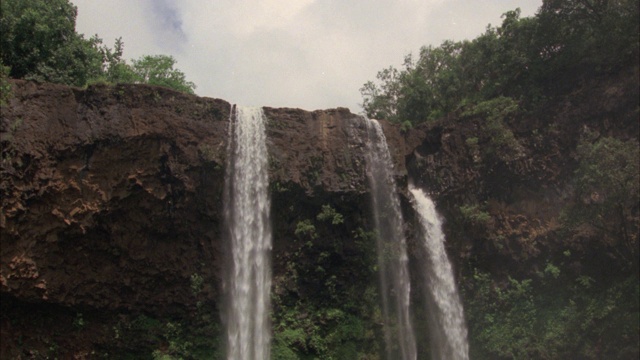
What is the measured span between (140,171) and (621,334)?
15.8 meters

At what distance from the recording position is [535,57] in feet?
68.5

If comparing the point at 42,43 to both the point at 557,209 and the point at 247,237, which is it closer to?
the point at 247,237

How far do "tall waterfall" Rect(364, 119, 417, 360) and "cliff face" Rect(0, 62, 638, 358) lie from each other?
0.40m

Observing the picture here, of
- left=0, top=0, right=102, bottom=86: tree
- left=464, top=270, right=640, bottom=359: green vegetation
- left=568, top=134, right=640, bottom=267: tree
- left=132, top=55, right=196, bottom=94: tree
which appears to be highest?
left=132, top=55, right=196, bottom=94: tree

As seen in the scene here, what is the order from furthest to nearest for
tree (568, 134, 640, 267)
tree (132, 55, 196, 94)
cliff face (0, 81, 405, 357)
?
tree (132, 55, 196, 94), tree (568, 134, 640, 267), cliff face (0, 81, 405, 357)

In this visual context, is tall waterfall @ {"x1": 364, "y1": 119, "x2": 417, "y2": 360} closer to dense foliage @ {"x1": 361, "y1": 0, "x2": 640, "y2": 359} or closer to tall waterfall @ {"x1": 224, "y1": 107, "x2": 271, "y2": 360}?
dense foliage @ {"x1": 361, "y1": 0, "x2": 640, "y2": 359}

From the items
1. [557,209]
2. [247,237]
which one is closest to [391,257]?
[247,237]

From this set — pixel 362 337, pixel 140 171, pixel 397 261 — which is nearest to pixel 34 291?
pixel 140 171

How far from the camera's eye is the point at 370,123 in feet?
62.5

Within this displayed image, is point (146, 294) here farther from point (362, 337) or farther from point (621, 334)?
point (621, 334)

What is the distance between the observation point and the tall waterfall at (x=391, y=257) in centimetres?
1753

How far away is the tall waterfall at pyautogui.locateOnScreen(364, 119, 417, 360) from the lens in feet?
57.5

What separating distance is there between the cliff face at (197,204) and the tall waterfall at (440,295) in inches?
22.3

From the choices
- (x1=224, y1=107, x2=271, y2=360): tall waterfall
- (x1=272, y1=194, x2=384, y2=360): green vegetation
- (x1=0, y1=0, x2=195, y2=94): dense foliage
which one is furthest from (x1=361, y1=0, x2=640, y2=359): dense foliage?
(x1=0, y1=0, x2=195, y2=94): dense foliage
